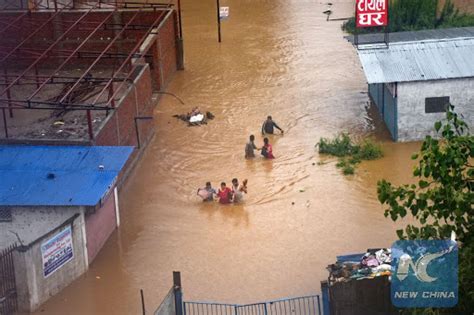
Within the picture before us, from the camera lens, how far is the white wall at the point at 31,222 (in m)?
18.7

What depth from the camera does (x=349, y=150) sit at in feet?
82.7

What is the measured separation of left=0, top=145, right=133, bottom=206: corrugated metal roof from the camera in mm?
18422

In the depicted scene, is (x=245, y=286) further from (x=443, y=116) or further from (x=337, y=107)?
(x=337, y=107)

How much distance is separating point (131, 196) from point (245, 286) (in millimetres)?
6025

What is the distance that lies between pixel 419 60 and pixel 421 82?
39.7 inches

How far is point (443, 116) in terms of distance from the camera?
25688 millimetres

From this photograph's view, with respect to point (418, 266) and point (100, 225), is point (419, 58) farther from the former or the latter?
point (418, 266)

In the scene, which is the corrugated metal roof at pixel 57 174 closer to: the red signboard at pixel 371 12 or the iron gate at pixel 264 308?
the iron gate at pixel 264 308

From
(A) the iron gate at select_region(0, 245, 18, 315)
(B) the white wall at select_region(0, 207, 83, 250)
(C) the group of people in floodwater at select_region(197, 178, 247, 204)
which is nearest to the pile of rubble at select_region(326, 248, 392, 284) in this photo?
(B) the white wall at select_region(0, 207, 83, 250)

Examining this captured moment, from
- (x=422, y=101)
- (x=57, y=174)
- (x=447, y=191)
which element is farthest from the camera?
(x=422, y=101)

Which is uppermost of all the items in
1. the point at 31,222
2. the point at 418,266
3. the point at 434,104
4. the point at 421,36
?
the point at 418,266

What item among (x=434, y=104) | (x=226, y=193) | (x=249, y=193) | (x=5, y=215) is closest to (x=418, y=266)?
(x=226, y=193)

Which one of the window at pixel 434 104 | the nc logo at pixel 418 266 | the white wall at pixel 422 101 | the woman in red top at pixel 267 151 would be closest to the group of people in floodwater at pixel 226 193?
the woman in red top at pixel 267 151

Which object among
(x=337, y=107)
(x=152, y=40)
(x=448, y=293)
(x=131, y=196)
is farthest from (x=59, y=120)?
(x=448, y=293)
